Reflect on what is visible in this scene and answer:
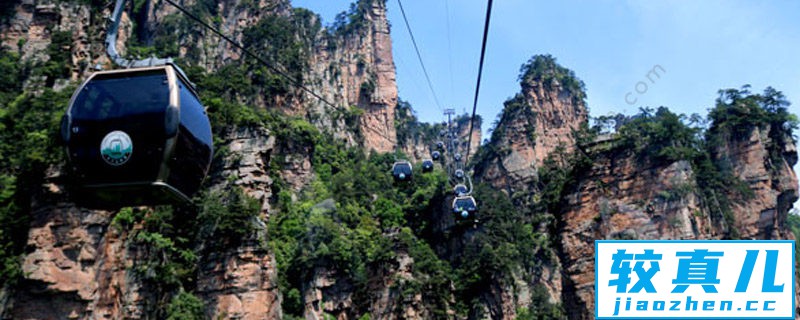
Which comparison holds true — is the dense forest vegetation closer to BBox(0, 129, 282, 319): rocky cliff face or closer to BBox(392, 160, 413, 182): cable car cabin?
BBox(0, 129, 282, 319): rocky cliff face

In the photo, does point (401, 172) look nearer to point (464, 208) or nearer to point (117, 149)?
point (464, 208)

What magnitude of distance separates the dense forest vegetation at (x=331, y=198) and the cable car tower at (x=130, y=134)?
63.7 ft

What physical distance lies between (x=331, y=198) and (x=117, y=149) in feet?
139

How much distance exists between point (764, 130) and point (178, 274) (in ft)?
131

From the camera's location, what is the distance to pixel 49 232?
909 inches

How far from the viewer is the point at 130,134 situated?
6.21 m

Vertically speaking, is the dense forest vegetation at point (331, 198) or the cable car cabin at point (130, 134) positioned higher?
the dense forest vegetation at point (331, 198)

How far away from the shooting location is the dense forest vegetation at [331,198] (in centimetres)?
2722

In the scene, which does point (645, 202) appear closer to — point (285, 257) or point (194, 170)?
point (285, 257)

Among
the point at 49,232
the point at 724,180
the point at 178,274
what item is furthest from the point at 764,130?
the point at 49,232

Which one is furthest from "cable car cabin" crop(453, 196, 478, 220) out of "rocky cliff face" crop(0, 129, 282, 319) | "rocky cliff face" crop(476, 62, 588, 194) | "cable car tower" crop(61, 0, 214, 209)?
"rocky cliff face" crop(476, 62, 588, 194)

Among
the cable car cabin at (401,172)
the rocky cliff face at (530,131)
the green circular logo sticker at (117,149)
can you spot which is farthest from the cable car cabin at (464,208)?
the rocky cliff face at (530,131)

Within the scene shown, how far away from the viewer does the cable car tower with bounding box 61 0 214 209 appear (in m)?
6.21

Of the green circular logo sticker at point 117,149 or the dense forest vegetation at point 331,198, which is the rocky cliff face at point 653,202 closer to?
the dense forest vegetation at point 331,198
